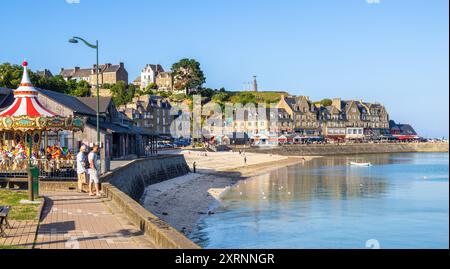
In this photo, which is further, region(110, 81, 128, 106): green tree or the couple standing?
region(110, 81, 128, 106): green tree

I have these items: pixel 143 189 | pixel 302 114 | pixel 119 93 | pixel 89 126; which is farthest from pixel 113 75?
pixel 143 189

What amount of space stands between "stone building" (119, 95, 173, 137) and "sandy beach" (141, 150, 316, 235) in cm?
4242

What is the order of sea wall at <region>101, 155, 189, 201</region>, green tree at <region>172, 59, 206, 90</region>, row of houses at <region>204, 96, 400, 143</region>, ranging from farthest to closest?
green tree at <region>172, 59, 206, 90</region> → row of houses at <region>204, 96, 400, 143</region> → sea wall at <region>101, 155, 189, 201</region>

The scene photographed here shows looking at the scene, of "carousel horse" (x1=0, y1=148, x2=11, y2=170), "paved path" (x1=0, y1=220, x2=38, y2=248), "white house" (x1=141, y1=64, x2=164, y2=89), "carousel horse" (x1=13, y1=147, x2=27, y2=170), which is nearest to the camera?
"paved path" (x1=0, y1=220, x2=38, y2=248)

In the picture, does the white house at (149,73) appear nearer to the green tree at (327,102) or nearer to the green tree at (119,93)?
the green tree at (119,93)

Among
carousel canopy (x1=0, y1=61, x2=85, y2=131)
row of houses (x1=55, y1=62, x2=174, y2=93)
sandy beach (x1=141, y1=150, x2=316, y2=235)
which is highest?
row of houses (x1=55, y1=62, x2=174, y2=93)

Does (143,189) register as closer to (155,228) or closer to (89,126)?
(89,126)

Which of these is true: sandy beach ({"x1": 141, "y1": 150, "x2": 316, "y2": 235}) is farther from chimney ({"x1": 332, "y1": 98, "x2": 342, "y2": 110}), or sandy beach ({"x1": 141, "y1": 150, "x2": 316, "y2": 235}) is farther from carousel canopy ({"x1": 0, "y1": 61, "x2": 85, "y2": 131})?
chimney ({"x1": 332, "y1": 98, "x2": 342, "y2": 110})

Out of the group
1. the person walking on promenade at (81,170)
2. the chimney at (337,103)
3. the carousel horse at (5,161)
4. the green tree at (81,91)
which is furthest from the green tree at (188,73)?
the person walking on promenade at (81,170)

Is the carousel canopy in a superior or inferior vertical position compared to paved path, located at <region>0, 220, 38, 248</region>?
superior

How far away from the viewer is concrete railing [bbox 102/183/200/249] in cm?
1361

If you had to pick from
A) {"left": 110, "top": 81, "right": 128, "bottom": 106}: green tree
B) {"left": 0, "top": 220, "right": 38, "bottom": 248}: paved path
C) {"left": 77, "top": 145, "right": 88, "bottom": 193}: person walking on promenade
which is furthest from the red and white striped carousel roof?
{"left": 110, "top": 81, "right": 128, "bottom": 106}: green tree

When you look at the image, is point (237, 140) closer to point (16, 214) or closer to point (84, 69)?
point (84, 69)

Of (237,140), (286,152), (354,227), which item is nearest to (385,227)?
(354,227)
